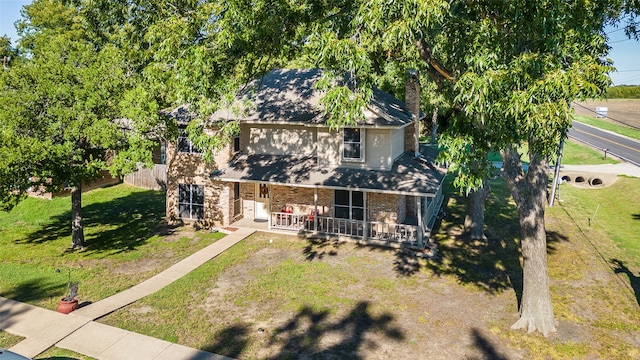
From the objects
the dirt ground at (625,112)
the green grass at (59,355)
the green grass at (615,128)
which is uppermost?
the dirt ground at (625,112)

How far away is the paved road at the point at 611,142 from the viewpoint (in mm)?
41594

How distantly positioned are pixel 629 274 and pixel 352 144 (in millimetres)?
12238

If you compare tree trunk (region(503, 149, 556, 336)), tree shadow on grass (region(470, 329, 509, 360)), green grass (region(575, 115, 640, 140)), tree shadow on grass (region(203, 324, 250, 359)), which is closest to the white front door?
tree shadow on grass (region(203, 324, 250, 359))

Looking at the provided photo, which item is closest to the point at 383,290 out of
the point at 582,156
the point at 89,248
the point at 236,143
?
the point at 236,143

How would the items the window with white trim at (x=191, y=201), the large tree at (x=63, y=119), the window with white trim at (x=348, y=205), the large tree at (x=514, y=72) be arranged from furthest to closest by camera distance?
the window with white trim at (x=191, y=201) < the window with white trim at (x=348, y=205) < the large tree at (x=63, y=119) < the large tree at (x=514, y=72)

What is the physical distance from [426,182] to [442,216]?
6.29 metres

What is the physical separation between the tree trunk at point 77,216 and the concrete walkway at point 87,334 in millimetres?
5011

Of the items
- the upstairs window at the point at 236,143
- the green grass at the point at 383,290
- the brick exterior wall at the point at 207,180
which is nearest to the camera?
the green grass at the point at 383,290

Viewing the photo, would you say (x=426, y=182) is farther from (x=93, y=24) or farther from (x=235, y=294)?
(x=93, y=24)

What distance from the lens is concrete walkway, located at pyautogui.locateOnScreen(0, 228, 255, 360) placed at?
10648mm

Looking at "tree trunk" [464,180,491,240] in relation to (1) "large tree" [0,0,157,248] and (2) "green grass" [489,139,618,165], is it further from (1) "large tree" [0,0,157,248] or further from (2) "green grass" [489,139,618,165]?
(2) "green grass" [489,139,618,165]

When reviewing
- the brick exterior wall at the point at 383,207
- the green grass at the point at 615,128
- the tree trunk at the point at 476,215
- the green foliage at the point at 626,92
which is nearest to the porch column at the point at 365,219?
the brick exterior wall at the point at 383,207

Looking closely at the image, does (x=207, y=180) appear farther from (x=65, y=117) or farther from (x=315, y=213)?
(x=65, y=117)

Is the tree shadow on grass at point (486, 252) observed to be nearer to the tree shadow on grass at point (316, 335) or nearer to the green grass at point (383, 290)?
the green grass at point (383, 290)
